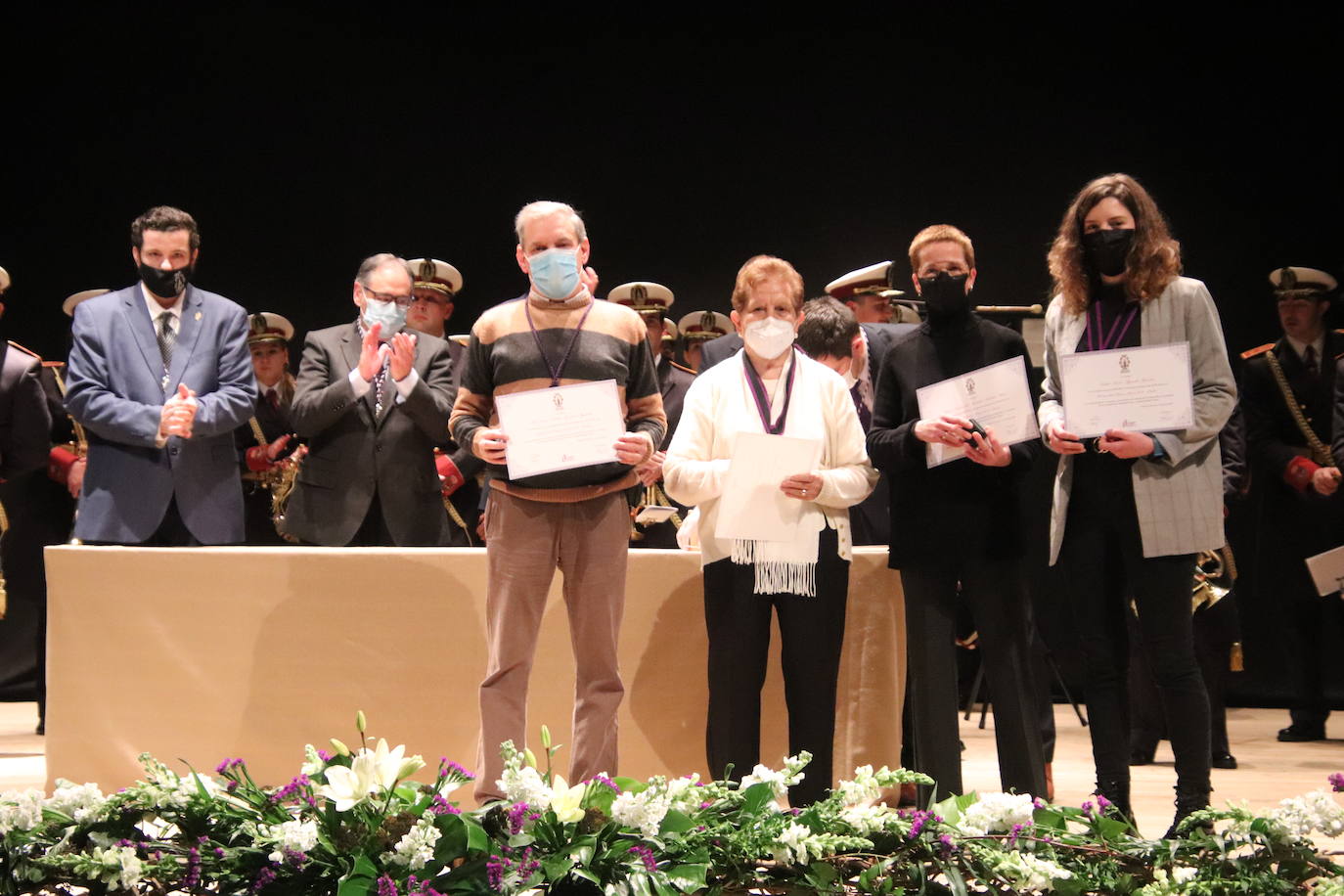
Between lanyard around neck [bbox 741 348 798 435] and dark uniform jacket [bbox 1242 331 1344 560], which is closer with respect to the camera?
lanyard around neck [bbox 741 348 798 435]

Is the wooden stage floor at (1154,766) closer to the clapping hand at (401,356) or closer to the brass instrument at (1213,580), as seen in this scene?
the brass instrument at (1213,580)

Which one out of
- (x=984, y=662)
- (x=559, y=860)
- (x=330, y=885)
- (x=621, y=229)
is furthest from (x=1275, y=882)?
(x=621, y=229)

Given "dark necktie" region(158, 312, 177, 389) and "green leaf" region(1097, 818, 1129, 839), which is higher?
"dark necktie" region(158, 312, 177, 389)

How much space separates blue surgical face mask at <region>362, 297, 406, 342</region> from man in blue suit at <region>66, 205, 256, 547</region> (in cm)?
42

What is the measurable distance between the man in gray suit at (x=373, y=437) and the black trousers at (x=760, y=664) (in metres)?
1.29

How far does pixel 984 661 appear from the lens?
10.8 feet

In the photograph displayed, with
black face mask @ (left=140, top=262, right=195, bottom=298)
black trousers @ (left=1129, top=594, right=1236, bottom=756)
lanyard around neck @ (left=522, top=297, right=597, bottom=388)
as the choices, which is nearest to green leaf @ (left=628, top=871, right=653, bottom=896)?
lanyard around neck @ (left=522, top=297, right=597, bottom=388)

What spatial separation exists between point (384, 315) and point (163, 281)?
708 mm

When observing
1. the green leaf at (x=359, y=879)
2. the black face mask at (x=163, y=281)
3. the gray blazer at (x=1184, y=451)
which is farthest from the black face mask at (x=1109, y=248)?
the black face mask at (x=163, y=281)

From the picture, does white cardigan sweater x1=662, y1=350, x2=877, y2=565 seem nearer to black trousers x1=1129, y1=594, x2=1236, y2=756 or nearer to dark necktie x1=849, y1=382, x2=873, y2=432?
dark necktie x1=849, y1=382, x2=873, y2=432

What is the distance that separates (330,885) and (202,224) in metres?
5.62

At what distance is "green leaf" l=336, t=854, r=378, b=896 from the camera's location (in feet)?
5.34

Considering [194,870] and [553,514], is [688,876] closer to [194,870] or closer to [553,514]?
[194,870]

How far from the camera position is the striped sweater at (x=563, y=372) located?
329cm
